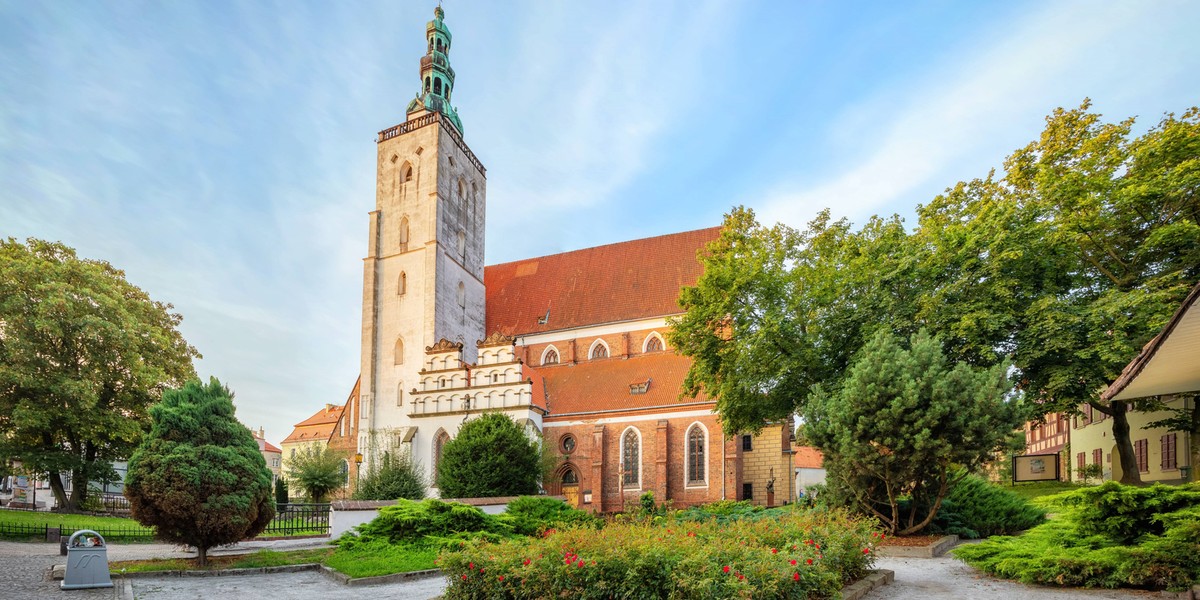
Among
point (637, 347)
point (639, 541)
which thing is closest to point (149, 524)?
point (639, 541)

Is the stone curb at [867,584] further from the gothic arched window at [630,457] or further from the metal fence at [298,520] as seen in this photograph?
the gothic arched window at [630,457]

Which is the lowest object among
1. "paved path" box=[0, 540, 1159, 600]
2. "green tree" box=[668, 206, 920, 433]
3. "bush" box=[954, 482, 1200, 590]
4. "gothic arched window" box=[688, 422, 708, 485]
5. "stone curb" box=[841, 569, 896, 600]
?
"gothic arched window" box=[688, 422, 708, 485]

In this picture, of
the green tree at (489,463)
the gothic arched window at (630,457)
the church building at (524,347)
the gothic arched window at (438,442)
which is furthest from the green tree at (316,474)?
the gothic arched window at (630,457)

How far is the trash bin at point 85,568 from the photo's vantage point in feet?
32.4

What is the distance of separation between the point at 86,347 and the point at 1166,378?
28.3m

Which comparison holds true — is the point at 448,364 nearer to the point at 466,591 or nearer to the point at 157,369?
the point at 157,369

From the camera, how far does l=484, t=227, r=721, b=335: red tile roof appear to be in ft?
114

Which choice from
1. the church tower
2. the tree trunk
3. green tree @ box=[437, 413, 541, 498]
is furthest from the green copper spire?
the tree trunk

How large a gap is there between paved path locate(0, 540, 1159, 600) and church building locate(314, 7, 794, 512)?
1734 centimetres

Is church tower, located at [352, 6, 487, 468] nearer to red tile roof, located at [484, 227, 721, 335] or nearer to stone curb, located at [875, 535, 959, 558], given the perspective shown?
red tile roof, located at [484, 227, 721, 335]

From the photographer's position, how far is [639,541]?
722 centimetres

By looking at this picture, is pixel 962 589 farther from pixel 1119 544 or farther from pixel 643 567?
pixel 643 567

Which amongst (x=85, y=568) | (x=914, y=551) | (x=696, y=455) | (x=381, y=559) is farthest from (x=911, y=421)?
(x=696, y=455)

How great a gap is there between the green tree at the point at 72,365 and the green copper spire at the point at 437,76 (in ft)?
60.0
